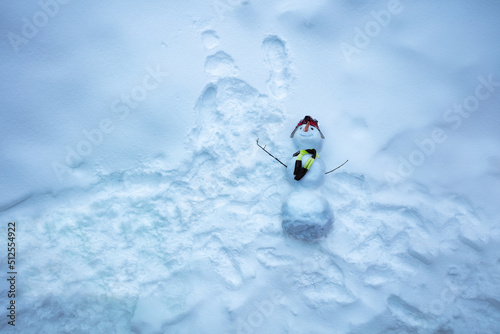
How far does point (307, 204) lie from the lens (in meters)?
2.34

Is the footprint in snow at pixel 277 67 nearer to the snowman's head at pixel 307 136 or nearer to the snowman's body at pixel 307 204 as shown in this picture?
the snowman's head at pixel 307 136

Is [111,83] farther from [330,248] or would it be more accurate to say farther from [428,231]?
[428,231]

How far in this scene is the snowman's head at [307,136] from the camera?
2.51m

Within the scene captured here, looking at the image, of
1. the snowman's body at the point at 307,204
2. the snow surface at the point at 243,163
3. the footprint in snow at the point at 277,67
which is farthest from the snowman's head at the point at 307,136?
the footprint in snow at the point at 277,67

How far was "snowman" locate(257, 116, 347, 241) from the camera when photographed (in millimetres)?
2330

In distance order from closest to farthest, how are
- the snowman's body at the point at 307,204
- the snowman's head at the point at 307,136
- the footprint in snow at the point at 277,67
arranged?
1. the snowman's body at the point at 307,204
2. the snowman's head at the point at 307,136
3. the footprint in snow at the point at 277,67

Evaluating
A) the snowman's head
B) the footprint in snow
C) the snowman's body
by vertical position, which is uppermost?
the footprint in snow

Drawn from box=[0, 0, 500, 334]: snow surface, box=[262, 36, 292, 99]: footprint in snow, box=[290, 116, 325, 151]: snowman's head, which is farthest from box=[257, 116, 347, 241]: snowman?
box=[262, 36, 292, 99]: footprint in snow

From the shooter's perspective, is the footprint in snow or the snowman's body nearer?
the snowman's body

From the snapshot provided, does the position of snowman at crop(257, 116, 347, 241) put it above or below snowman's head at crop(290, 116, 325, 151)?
below

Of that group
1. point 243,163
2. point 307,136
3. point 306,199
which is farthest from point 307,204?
point 243,163

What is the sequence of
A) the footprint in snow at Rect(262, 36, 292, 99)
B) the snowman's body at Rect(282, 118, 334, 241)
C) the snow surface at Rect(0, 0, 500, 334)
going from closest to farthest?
the snowman's body at Rect(282, 118, 334, 241) < the snow surface at Rect(0, 0, 500, 334) < the footprint in snow at Rect(262, 36, 292, 99)

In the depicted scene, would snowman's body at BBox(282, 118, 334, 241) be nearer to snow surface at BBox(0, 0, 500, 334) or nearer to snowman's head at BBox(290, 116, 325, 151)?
snowman's head at BBox(290, 116, 325, 151)

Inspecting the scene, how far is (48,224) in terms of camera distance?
8.76 ft
